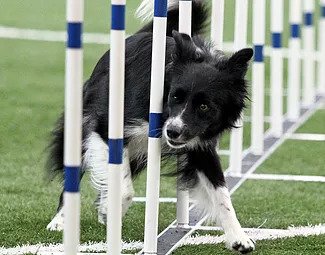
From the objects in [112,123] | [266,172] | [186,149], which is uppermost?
[112,123]

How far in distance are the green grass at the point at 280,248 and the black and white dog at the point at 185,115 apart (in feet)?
0.48

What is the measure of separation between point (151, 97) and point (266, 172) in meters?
2.88

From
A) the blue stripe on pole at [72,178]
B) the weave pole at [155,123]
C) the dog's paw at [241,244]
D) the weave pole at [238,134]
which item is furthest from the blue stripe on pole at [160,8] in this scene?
the weave pole at [238,134]

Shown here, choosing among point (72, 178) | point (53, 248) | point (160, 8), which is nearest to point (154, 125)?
point (160, 8)

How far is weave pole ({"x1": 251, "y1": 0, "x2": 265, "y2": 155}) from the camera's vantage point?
27.6 feet

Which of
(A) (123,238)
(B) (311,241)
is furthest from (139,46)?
(B) (311,241)

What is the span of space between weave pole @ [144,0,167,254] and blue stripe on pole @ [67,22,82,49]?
133 centimetres

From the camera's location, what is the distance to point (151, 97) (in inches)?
217

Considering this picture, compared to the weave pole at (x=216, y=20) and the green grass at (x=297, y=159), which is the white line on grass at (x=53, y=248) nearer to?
the weave pole at (x=216, y=20)

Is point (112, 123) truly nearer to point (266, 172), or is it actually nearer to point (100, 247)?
point (100, 247)

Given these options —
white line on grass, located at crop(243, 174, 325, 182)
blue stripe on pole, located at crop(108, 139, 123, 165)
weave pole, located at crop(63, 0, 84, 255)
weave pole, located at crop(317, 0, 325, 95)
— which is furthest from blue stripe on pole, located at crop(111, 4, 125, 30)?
weave pole, located at crop(317, 0, 325, 95)

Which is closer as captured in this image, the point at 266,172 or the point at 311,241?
the point at 311,241

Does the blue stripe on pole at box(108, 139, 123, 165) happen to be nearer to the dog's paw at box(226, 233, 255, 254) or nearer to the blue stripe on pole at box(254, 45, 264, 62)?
the dog's paw at box(226, 233, 255, 254)

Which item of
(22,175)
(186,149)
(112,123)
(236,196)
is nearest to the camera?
(112,123)
